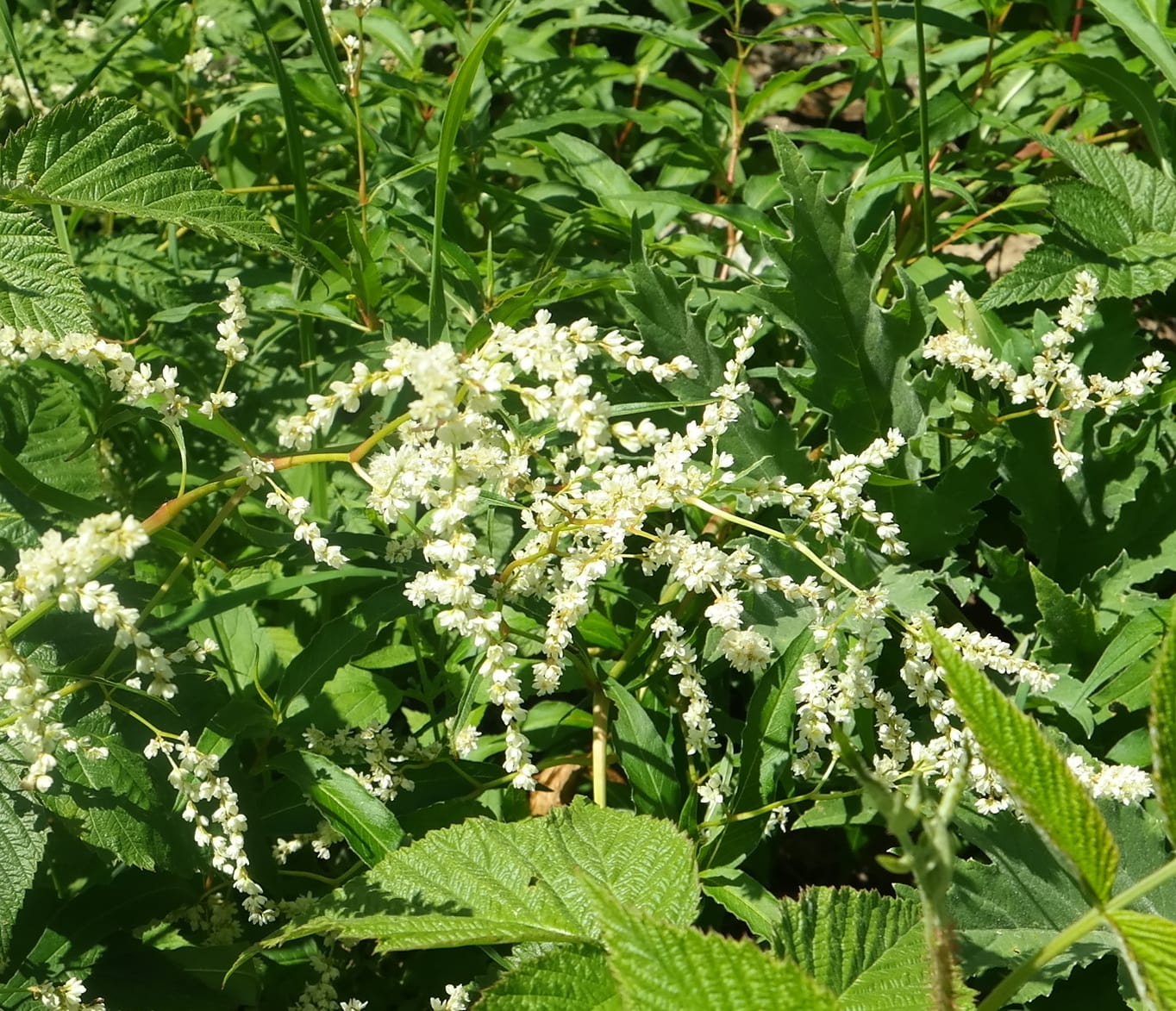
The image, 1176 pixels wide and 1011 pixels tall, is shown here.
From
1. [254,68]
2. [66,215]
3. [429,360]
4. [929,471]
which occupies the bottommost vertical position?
[929,471]

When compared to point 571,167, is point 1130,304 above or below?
below

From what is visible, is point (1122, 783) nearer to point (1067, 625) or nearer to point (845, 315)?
point (1067, 625)

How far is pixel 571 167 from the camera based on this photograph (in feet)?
8.95

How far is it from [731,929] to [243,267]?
176 centimetres

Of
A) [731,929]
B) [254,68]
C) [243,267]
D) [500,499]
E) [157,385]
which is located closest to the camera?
[157,385]

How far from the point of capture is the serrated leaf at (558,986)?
1393 mm

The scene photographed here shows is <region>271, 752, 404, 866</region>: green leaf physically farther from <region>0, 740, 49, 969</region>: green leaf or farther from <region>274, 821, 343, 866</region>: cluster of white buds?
<region>0, 740, 49, 969</region>: green leaf

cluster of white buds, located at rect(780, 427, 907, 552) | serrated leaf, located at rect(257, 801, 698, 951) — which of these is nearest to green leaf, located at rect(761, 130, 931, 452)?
cluster of white buds, located at rect(780, 427, 907, 552)

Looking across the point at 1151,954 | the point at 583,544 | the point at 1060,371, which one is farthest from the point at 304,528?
the point at 1060,371

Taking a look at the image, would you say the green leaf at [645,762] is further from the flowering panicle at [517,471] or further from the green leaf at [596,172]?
the green leaf at [596,172]

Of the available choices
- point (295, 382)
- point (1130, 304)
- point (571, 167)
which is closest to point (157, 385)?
point (295, 382)

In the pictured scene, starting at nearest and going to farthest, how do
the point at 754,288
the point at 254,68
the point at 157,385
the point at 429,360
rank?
the point at 429,360, the point at 157,385, the point at 754,288, the point at 254,68

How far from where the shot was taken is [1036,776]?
1106 millimetres

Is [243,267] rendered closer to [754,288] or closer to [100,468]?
[100,468]
